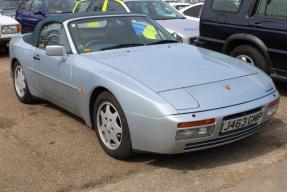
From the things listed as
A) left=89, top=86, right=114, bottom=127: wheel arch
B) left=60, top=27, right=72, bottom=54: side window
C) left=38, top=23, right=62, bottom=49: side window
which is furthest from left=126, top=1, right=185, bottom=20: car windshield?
left=89, top=86, right=114, bottom=127: wheel arch

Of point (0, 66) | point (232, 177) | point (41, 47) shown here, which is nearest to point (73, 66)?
point (41, 47)

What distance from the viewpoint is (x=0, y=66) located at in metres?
10.1

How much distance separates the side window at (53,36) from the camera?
556cm

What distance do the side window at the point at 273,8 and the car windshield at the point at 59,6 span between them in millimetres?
7076

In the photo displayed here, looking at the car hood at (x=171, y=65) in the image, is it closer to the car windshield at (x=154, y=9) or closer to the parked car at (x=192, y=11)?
the car windshield at (x=154, y=9)

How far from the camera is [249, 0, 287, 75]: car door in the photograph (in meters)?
6.56

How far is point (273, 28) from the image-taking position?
6.67 meters

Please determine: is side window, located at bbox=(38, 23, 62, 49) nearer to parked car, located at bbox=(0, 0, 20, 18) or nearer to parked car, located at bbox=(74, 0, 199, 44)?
parked car, located at bbox=(74, 0, 199, 44)

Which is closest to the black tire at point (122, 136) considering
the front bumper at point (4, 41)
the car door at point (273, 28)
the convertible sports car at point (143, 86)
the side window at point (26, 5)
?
the convertible sports car at point (143, 86)

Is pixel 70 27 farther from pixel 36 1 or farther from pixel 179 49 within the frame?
pixel 36 1

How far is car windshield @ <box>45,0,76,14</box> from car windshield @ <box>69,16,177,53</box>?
7317mm

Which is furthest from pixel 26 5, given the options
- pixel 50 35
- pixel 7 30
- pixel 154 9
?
pixel 50 35

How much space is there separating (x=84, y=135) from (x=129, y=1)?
18.7ft

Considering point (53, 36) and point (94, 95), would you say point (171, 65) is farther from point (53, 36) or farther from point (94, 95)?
point (53, 36)
